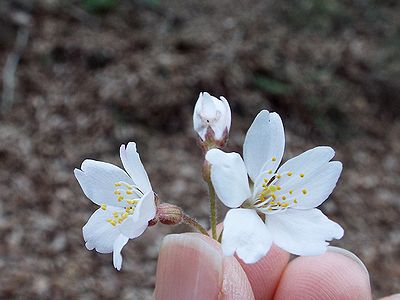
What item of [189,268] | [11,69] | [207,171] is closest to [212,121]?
[207,171]

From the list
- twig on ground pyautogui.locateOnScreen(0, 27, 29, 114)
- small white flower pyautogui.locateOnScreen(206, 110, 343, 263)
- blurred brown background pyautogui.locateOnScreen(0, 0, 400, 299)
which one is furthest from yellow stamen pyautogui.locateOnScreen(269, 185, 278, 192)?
twig on ground pyautogui.locateOnScreen(0, 27, 29, 114)

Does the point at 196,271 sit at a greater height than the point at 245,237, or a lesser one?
lesser

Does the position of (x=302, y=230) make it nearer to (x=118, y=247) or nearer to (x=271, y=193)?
(x=271, y=193)

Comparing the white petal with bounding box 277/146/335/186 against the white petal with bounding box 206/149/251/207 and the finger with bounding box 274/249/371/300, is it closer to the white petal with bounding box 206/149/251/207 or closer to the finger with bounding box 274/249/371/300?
the white petal with bounding box 206/149/251/207

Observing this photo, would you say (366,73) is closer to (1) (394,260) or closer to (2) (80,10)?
(1) (394,260)

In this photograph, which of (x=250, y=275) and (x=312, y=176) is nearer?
(x=312, y=176)

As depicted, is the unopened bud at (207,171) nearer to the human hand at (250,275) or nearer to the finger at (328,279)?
the human hand at (250,275)
